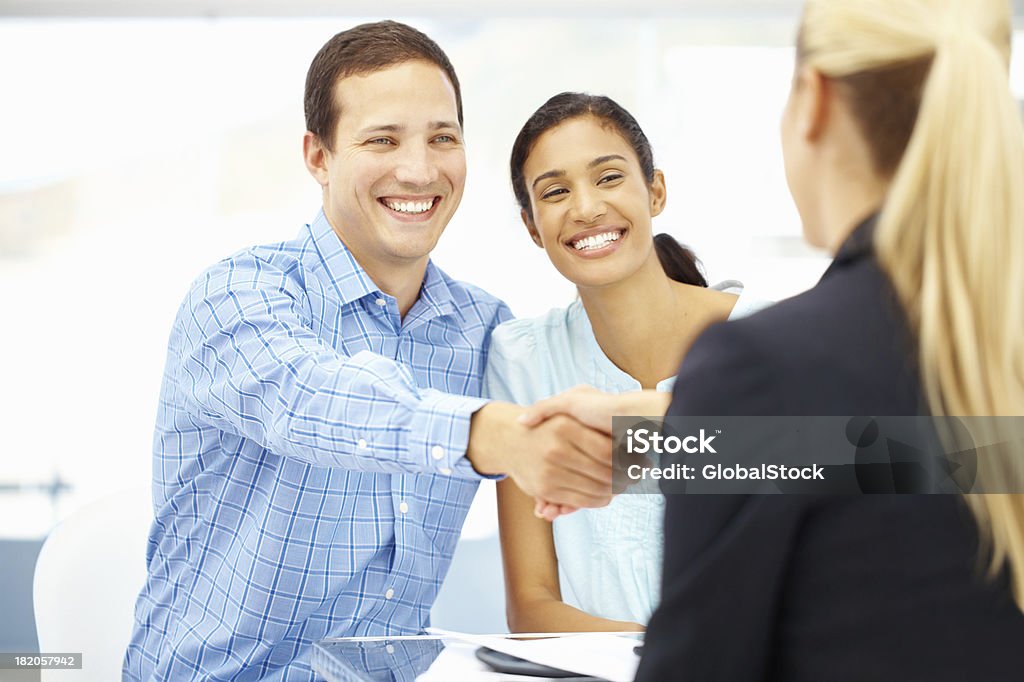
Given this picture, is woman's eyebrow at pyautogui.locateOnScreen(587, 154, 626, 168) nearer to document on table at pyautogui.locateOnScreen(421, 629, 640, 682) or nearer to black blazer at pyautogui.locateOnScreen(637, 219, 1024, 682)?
document on table at pyautogui.locateOnScreen(421, 629, 640, 682)

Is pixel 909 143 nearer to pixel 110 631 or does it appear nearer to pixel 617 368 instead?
pixel 617 368

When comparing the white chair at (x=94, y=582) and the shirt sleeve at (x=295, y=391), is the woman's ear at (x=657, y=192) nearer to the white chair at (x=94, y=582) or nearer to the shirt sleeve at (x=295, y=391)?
the shirt sleeve at (x=295, y=391)

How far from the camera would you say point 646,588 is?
1.85 meters

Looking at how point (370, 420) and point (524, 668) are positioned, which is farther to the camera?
point (370, 420)

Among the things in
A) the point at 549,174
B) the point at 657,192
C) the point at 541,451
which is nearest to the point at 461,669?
the point at 541,451

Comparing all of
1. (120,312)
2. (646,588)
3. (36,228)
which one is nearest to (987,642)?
(646,588)

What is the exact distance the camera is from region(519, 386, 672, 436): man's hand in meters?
1.34

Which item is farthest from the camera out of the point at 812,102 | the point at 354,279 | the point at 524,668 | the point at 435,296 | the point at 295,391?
the point at 435,296

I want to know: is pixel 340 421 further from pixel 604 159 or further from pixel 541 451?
pixel 604 159

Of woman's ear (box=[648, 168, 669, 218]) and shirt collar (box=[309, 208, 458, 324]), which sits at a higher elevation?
woman's ear (box=[648, 168, 669, 218])

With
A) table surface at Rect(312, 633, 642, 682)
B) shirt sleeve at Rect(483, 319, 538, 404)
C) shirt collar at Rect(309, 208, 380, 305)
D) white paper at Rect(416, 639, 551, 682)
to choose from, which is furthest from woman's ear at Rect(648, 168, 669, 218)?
white paper at Rect(416, 639, 551, 682)

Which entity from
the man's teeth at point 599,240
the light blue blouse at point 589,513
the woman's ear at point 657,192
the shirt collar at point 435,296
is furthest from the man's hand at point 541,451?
the woman's ear at point 657,192

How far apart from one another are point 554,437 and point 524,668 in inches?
12.6

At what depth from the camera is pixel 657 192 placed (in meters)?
2.18
